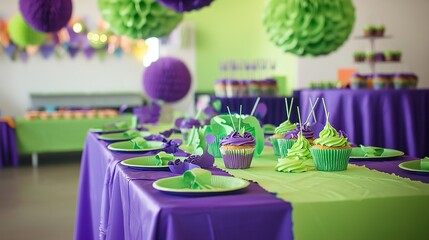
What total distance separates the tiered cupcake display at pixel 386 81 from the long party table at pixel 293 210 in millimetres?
3686

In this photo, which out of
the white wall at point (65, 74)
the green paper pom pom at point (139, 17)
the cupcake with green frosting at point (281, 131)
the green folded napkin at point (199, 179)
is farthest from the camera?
the white wall at point (65, 74)

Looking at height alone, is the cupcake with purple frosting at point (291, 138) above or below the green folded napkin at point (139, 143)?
above

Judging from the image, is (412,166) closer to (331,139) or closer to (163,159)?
(331,139)

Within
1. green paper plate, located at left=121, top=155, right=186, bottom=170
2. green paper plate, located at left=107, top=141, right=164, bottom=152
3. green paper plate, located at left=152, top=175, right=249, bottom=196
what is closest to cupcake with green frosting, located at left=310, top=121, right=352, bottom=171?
green paper plate, located at left=152, top=175, right=249, bottom=196

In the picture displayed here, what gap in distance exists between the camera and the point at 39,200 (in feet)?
17.4

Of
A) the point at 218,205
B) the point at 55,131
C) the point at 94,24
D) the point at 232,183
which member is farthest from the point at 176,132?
the point at 94,24

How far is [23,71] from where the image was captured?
31.4 feet

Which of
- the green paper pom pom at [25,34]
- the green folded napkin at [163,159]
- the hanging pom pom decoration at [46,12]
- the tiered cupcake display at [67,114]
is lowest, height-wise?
the tiered cupcake display at [67,114]

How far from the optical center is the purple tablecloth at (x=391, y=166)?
5.68 ft

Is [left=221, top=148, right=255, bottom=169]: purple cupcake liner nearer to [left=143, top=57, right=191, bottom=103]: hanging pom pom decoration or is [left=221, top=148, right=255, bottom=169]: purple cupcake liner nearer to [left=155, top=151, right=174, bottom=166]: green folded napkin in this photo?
[left=155, top=151, right=174, bottom=166]: green folded napkin

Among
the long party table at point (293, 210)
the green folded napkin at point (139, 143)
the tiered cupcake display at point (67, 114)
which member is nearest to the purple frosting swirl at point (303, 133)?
the long party table at point (293, 210)

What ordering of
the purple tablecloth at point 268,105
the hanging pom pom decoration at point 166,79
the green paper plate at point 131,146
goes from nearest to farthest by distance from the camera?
the green paper plate at point 131,146 < the hanging pom pom decoration at point 166,79 < the purple tablecloth at point 268,105

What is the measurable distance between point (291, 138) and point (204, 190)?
74cm

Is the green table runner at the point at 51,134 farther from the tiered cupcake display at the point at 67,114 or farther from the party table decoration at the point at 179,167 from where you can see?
the party table decoration at the point at 179,167
